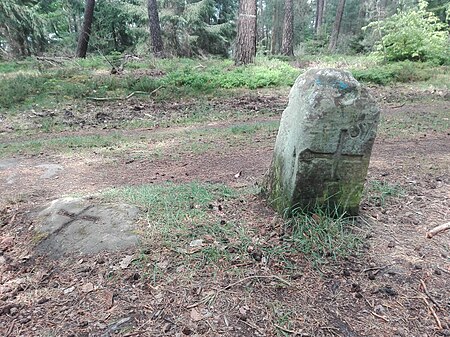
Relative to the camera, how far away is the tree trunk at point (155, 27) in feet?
43.4

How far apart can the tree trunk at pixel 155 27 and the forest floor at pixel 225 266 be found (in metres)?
10.1

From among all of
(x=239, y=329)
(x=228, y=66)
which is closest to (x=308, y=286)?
(x=239, y=329)

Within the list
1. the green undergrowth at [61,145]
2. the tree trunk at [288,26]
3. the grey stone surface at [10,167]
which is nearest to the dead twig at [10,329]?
the grey stone surface at [10,167]

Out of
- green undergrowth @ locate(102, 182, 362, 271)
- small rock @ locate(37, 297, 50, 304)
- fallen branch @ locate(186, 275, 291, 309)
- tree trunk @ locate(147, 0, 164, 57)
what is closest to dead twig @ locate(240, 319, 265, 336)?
fallen branch @ locate(186, 275, 291, 309)

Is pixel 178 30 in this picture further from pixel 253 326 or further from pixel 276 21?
pixel 253 326

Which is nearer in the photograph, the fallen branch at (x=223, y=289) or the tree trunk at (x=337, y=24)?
the fallen branch at (x=223, y=289)

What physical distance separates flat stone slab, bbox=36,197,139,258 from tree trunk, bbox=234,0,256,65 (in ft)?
31.0

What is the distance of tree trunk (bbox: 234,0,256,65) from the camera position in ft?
36.4

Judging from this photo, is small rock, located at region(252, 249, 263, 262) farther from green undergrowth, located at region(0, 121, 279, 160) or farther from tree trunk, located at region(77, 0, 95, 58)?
tree trunk, located at region(77, 0, 95, 58)

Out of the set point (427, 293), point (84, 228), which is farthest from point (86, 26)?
point (427, 293)

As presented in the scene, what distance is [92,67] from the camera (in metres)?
12.2

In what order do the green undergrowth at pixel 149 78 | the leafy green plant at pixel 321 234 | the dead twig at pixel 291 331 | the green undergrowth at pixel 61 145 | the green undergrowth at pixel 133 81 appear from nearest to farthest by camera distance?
the dead twig at pixel 291 331
the leafy green plant at pixel 321 234
the green undergrowth at pixel 61 145
the green undergrowth at pixel 133 81
the green undergrowth at pixel 149 78

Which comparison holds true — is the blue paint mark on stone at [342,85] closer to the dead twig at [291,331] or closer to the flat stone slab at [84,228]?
the dead twig at [291,331]

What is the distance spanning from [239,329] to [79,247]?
1.51 metres
